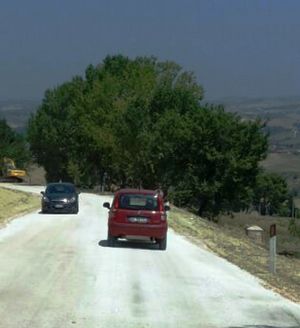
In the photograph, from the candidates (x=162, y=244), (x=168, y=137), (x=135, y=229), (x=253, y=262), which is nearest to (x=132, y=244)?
(x=135, y=229)

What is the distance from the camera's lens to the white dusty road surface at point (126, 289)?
11000 millimetres

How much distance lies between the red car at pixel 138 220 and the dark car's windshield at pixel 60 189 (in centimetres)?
1757

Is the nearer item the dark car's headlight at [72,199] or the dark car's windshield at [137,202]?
the dark car's windshield at [137,202]

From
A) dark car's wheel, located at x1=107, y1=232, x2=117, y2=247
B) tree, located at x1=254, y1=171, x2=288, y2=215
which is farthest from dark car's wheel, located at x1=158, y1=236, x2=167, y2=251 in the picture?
tree, located at x1=254, y1=171, x2=288, y2=215

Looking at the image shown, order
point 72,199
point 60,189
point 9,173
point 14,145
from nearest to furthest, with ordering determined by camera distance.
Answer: point 72,199 < point 60,189 < point 9,173 < point 14,145

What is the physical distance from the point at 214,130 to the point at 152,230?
1688 inches

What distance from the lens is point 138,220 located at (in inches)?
893

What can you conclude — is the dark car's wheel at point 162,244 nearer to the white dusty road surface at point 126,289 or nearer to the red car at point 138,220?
the red car at point 138,220

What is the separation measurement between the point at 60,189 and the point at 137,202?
18335 millimetres

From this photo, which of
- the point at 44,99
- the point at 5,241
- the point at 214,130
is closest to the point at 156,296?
the point at 5,241

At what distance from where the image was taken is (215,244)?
86.5ft

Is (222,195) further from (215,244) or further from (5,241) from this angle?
(5,241)

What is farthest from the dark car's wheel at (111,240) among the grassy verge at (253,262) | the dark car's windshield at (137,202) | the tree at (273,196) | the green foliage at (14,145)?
the green foliage at (14,145)

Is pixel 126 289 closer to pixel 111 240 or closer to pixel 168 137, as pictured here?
pixel 111 240
